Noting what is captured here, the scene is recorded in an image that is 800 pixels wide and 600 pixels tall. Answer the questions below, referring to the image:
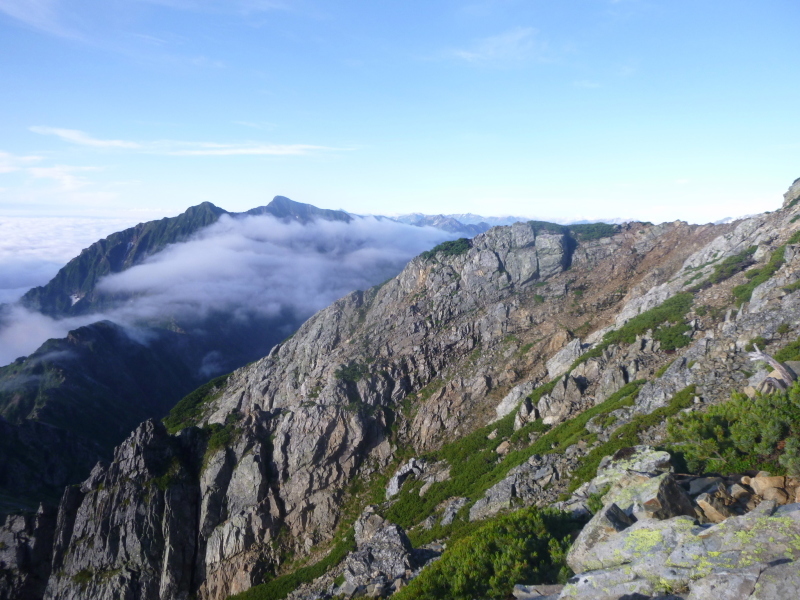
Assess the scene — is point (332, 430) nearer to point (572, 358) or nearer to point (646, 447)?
point (572, 358)

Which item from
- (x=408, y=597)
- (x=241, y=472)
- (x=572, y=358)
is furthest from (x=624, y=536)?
(x=241, y=472)

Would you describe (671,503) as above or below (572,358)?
above

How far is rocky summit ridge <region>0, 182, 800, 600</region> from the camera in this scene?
2027 cm

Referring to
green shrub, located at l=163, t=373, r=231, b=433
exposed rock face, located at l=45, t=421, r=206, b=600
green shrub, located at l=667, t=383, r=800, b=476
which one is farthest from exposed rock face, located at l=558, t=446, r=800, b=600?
green shrub, located at l=163, t=373, r=231, b=433

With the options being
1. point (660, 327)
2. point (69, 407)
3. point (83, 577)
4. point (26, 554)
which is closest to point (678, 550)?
point (660, 327)

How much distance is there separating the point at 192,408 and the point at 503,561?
10093cm

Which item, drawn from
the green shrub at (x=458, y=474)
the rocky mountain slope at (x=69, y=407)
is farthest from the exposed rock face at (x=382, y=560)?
the rocky mountain slope at (x=69, y=407)

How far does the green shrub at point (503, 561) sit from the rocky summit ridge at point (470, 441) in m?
0.21

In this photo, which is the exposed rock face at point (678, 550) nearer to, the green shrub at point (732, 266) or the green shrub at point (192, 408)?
the green shrub at point (732, 266)

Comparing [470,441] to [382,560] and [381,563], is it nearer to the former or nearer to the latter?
[382,560]

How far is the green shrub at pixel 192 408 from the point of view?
98688 millimetres

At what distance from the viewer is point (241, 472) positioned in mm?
69312

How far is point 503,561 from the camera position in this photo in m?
19.0

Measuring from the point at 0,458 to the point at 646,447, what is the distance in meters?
138
